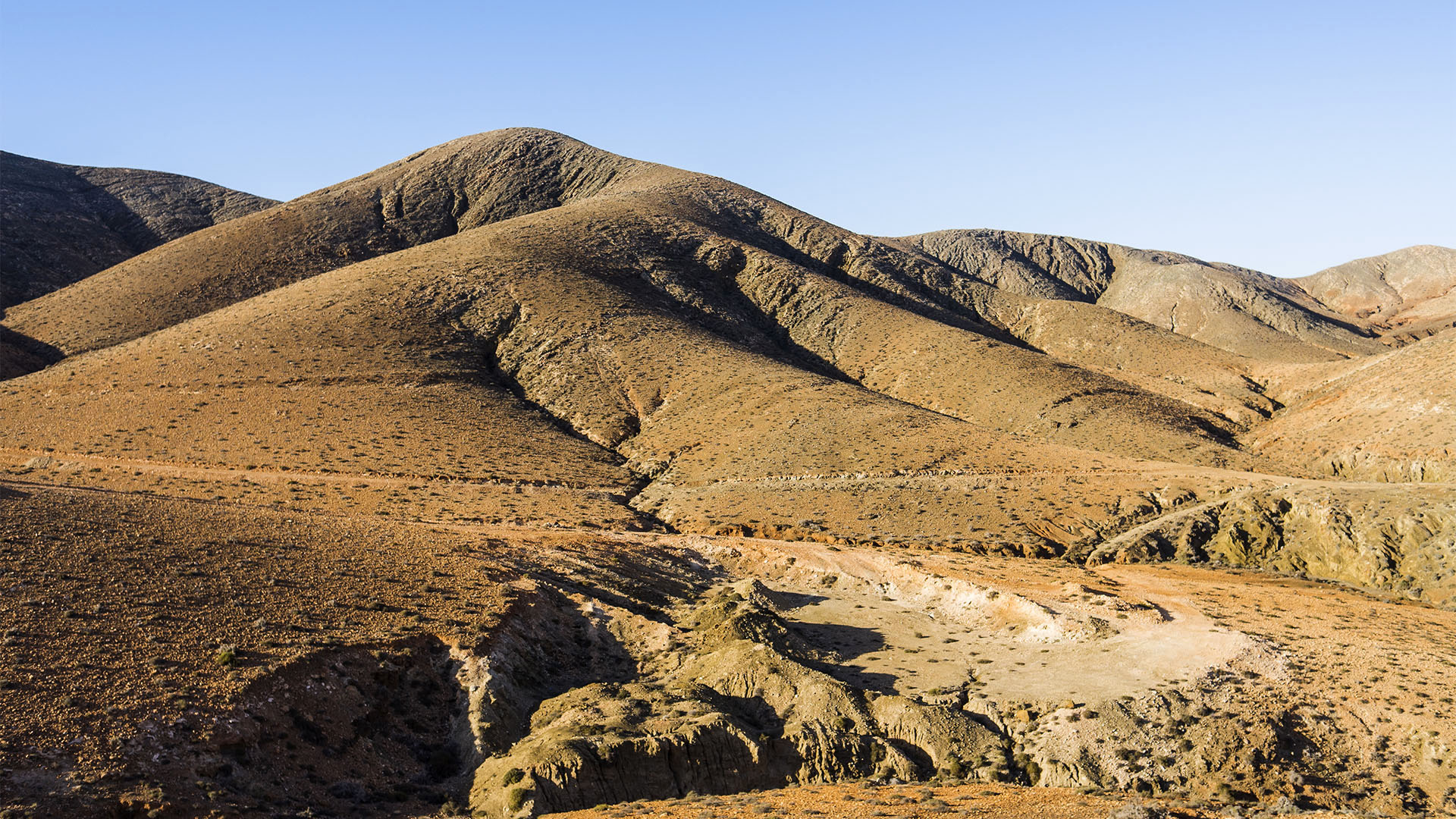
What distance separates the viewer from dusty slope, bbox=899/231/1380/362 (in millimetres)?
124562

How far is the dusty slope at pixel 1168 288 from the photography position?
124562 millimetres

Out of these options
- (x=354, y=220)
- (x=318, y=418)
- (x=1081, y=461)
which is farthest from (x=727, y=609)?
(x=354, y=220)

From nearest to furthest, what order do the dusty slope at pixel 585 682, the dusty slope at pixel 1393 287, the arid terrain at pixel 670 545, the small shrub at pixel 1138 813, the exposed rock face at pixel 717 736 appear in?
the small shrub at pixel 1138 813, the dusty slope at pixel 585 682, the exposed rock face at pixel 717 736, the arid terrain at pixel 670 545, the dusty slope at pixel 1393 287

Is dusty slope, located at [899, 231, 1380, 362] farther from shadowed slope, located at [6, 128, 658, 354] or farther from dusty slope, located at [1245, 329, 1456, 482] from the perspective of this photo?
shadowed slope, located at [6, 128, 658, 354]

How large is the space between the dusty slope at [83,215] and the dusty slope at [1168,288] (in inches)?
4628

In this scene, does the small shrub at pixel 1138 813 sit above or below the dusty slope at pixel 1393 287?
below

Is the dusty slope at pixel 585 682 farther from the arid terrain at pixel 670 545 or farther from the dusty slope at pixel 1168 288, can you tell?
the dusty slope at pixel 1168 288

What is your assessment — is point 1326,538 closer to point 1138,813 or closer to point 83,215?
point 1138,813

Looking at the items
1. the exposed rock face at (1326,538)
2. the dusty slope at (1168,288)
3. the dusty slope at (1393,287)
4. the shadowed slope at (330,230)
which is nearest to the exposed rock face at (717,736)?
the exposed rock face at (1326,538)

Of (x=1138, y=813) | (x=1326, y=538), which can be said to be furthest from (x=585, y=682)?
(x=1326, y=538)

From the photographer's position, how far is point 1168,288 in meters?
150

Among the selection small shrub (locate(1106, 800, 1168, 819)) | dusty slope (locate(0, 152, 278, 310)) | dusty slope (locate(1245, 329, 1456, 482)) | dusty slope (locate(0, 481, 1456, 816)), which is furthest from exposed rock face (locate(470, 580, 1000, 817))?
dusty slope (locate(0, 152, 278, 310))

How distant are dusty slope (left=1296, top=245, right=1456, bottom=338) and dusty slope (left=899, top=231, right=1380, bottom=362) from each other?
309 inches

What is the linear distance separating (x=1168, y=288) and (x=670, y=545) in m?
141
